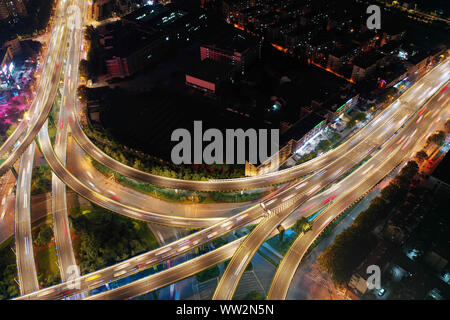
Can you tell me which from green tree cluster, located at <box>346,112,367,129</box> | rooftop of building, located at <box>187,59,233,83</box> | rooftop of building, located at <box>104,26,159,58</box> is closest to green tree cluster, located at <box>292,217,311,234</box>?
green tree cluster, located at <box>346,112,367,129</box>

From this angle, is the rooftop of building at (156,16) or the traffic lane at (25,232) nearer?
the traffic lane at (25,232)

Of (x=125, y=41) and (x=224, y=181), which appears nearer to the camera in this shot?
(x=224, y=181)

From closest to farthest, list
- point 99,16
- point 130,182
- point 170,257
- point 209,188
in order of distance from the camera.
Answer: point 170,257 < point 209,188 < point 130,182 < point 99,16

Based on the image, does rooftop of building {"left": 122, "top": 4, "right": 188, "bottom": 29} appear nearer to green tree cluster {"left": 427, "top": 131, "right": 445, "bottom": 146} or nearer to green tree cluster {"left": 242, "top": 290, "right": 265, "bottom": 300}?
green tree cluster {"left": 427, "top": 131, "right": 445, "bottom": 146}

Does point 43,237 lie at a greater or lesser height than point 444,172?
lesser

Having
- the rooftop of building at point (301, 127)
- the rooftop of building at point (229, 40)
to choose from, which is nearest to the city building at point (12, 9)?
the rooftop of building at point (229, 40)

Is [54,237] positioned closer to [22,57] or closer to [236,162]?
[236,162]

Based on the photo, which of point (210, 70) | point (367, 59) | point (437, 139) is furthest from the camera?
point (210, 70)

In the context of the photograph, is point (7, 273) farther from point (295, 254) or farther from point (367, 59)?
point (367, 59)

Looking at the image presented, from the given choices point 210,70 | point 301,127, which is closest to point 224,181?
point 301,127

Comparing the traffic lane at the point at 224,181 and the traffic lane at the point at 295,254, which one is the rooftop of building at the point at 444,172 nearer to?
the traffic lane at the point at 295,254

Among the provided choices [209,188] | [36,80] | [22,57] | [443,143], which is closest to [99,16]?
[22,57]
